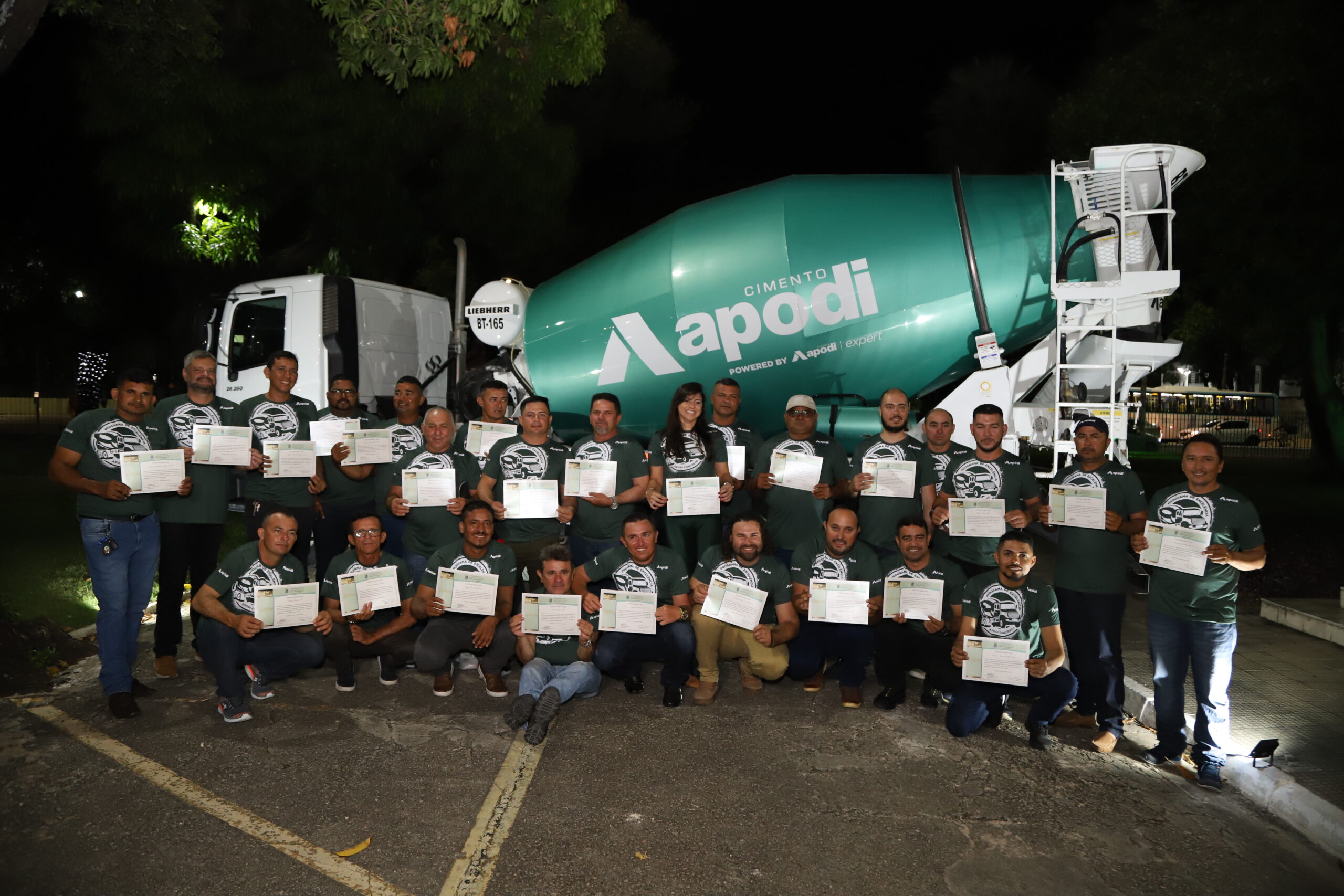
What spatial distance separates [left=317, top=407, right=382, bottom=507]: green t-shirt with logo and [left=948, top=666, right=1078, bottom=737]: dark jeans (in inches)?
174

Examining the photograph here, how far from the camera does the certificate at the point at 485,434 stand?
723 cm

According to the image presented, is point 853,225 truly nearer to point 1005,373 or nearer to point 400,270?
point 1005,373

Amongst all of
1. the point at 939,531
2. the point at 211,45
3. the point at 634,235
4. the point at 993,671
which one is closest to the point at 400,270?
the point at 211,45

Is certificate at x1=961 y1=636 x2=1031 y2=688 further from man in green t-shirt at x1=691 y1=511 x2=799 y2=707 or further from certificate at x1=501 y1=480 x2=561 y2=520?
certificate at x1=501 y1=480 x2=561 y2=520

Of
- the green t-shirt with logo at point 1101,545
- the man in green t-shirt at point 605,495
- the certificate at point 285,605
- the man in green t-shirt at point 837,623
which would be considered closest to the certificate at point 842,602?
the man in green t-shirt at point 837,623

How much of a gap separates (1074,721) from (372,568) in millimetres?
4362

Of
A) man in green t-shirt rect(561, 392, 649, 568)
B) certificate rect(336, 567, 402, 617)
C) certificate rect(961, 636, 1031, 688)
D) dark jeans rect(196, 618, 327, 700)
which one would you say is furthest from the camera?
man in green t-shirt rect(561, 392, 649, 568)

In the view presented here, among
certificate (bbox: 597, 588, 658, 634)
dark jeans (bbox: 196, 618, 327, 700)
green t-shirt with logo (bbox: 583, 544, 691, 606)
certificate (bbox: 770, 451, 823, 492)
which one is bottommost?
dark jeans (bbox: 196, 618, 327, 700)

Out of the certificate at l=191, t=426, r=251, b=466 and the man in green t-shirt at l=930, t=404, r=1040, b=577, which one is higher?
the certificate at l=191, t=426, r=251, b=466

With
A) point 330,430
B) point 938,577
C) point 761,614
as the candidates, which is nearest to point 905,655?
point 938,577

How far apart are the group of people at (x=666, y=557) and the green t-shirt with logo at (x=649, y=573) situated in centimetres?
2

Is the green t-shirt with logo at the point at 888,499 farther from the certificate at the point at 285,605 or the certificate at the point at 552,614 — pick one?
the certificate at the point at 285,605

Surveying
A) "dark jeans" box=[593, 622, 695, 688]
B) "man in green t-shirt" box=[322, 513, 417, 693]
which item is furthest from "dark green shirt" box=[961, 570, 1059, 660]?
"man in green t-shirt" box=[322, 513, 417, 693]

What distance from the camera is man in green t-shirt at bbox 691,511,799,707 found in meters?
5.95
